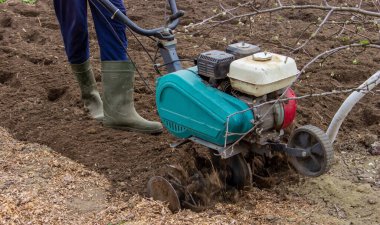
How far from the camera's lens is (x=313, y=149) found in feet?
8.63

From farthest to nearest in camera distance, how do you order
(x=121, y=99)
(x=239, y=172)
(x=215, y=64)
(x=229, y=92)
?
(x=121, y=99), (x=239, y=172), (x=229, y=92), (x=215, y=64)

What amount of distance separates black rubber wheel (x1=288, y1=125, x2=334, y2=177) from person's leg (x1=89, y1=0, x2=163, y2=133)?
48.9 inches

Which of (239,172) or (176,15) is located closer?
(239,172)

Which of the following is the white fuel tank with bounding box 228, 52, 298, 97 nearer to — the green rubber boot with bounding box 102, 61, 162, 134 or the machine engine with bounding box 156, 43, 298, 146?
the machine engine with bounding box 156, 43, 298, 146

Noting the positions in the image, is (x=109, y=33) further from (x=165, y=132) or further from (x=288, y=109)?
(x=288, y=109)

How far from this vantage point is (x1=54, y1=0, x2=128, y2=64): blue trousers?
11.7 feet

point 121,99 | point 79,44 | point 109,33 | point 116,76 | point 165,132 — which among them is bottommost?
point 165,132

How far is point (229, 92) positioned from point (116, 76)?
3.60ft

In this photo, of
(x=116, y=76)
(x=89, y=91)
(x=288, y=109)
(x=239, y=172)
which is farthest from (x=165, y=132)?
(x=288, y=109)

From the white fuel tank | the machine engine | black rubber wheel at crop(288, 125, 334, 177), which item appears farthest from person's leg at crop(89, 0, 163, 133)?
black rubber wheel at crop(288, 125, 334, 177)

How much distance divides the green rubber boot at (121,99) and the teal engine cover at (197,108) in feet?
2.58

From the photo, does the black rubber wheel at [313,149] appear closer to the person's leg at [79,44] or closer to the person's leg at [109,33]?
the person's leg at [109,33]

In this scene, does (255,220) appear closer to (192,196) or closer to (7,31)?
(192,196)

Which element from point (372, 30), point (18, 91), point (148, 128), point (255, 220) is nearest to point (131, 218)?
point (255, 220)
